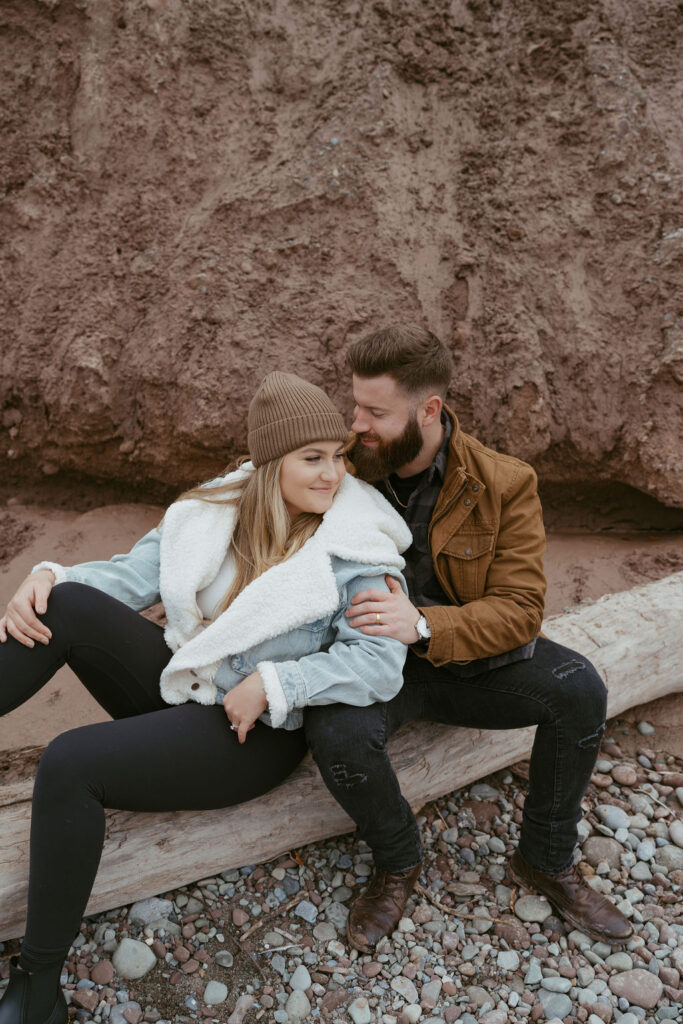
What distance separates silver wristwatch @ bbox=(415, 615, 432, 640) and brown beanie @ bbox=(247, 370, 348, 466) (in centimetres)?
66

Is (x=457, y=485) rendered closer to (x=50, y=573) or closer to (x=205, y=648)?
(x=205, y=648)

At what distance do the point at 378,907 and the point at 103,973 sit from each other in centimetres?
87

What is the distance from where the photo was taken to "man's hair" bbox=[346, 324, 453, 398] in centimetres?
269

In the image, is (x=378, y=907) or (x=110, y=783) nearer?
(x=110, y=783)

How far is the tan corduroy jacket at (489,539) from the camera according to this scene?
255cm

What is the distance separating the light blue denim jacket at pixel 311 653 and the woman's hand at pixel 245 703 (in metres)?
0.03

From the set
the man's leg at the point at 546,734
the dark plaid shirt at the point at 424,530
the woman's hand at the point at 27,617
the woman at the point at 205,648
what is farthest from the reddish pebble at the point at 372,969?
the woman's hand at the point at 27,617

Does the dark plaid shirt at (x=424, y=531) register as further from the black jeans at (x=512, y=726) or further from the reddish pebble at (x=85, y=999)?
the reddish pebble at (x=85, y=999)

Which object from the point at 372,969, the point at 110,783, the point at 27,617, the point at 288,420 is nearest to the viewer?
the point at 110,783

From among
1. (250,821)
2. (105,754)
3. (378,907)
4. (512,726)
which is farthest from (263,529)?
(378,907)

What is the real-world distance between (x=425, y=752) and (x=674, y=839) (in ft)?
3.52

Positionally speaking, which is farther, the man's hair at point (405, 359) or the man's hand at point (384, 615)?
the man's hair at point (405, 359)

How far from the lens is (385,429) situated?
271cm

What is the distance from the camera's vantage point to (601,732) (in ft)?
8.31
